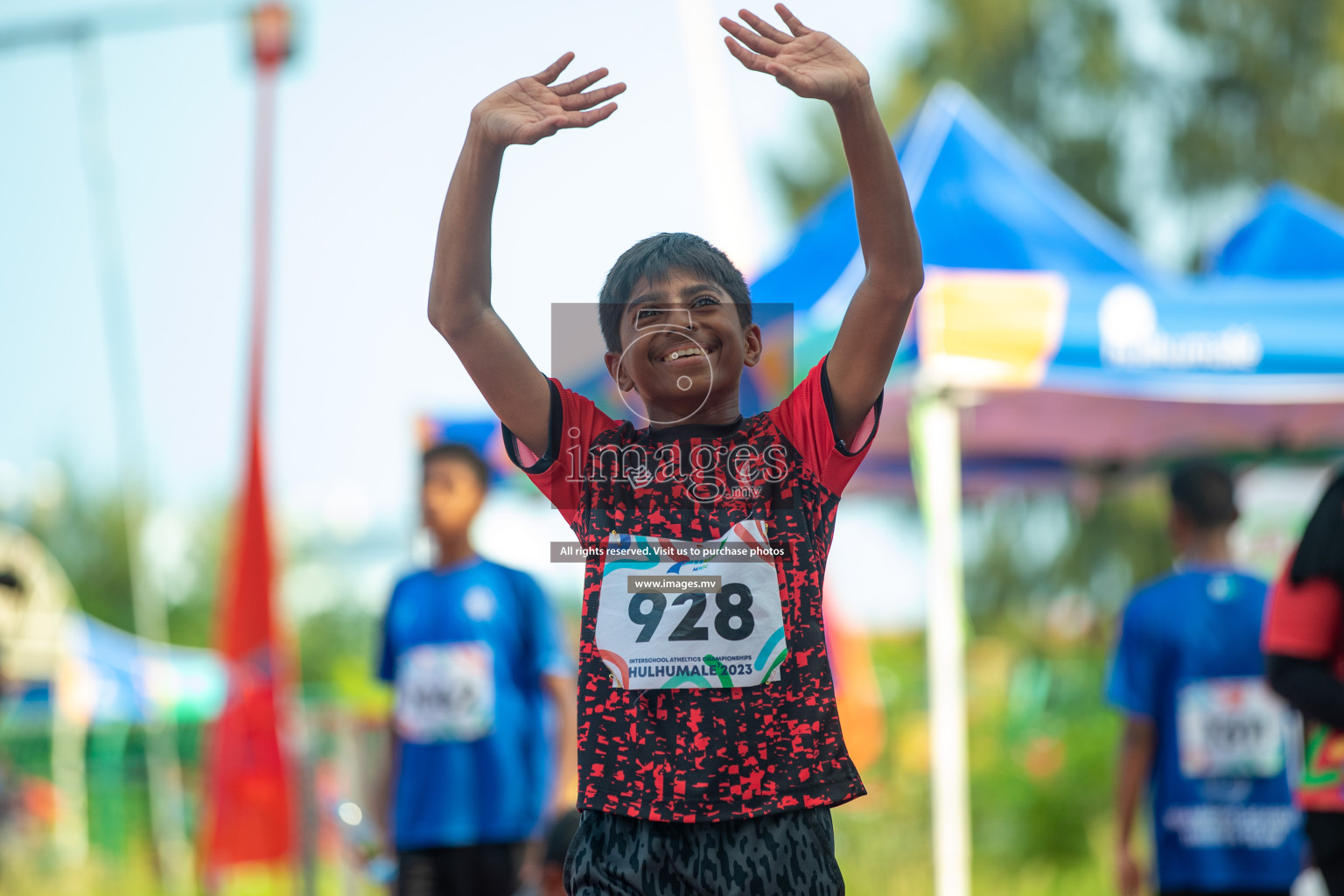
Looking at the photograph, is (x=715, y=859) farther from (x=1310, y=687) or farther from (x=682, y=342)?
(x=1310, y=687)

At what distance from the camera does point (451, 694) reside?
447cm

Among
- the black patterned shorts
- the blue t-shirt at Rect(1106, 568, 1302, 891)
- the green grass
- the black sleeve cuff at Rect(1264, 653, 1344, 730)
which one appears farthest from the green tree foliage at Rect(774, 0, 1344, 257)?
the black patterned shorts

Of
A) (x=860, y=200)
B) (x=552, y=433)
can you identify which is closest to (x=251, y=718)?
(x=552, y=433)

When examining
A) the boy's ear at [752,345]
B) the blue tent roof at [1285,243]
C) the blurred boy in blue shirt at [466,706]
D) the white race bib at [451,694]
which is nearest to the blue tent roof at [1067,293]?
the blue tent roof at [1285,243]

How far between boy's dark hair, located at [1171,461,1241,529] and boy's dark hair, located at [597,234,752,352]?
298 cm

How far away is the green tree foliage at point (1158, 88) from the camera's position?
57.8 ft

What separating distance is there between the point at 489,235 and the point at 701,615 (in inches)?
22.7

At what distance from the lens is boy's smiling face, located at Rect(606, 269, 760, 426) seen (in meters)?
1.83

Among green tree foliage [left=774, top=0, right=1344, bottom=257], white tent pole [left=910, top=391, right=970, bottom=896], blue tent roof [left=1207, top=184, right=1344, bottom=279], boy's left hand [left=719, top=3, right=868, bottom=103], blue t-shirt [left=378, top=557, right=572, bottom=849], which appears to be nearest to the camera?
boy's left hand [left=719, top=3, right=868, bottom=103]

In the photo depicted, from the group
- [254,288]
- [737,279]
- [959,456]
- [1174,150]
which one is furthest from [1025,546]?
[737,279]

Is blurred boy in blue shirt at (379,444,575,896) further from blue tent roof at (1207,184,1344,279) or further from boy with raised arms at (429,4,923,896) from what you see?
blue tent roof at (1207,184,1344,279)

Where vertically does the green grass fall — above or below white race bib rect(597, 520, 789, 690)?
below

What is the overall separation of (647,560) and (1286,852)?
331 centimetres

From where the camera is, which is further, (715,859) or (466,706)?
(466,706)
